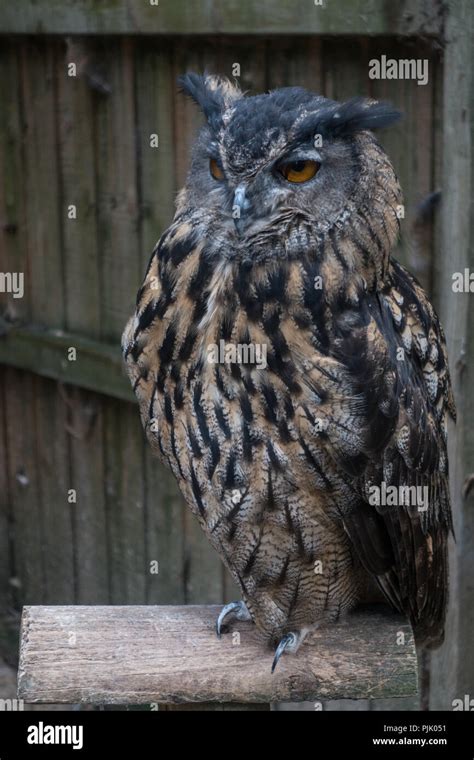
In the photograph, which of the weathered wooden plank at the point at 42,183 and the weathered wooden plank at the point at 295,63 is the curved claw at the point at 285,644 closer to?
the weathered wooden plank at the point at 295,63

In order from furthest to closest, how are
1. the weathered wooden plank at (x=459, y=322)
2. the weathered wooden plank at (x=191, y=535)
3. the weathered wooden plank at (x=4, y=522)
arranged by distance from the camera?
the weathered wooden plank at (x=4, y=522) < the weathered wooden plank at (x=191, y=535) < the weathered wooden plank at (x=459, y=322)

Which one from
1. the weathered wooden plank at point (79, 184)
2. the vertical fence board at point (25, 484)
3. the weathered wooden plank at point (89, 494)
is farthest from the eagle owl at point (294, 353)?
the vertical fence board at point (25, 484)

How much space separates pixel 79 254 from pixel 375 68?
1.56 m

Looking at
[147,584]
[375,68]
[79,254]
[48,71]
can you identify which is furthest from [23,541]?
[375,68]

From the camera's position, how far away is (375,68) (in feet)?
10.7

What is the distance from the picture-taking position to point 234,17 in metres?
3.44

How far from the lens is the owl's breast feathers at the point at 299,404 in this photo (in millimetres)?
2385

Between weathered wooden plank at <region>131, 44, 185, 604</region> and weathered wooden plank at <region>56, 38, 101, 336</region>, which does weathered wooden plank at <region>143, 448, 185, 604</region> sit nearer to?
weathered wooden plank at <region>131, 44, 185, 604</region>

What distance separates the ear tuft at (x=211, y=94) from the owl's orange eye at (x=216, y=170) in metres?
0.07

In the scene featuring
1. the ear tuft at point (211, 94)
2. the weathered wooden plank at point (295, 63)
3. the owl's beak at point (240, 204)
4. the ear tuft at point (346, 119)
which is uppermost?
the weathered wooden plank at point (295, 63)

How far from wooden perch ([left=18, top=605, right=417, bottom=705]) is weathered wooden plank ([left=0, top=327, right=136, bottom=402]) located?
4.88ft

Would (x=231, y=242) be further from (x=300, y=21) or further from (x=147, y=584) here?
(x=147, y=584)

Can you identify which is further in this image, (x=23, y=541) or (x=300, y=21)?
(x=23, y=541)

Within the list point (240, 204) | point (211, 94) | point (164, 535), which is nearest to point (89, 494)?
point (164, 535)
